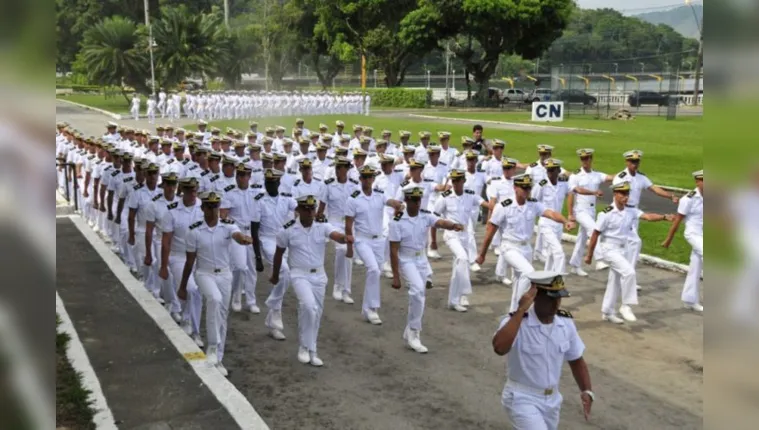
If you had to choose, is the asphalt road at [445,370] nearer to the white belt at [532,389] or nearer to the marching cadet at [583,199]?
the marching cadet at [583,199]

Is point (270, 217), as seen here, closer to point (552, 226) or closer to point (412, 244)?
point (412, 244)

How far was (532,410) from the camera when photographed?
5078mm

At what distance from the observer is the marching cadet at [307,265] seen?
8391 millimetres

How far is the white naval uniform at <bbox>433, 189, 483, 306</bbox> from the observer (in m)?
10.5

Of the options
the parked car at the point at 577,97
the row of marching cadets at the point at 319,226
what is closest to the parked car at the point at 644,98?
the parked car at the point at 577,97

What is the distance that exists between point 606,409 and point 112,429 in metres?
4.55

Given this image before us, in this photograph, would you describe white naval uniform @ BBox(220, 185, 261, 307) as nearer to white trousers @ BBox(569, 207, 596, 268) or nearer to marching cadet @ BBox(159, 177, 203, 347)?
marching cadet @ BBox(159, 177, 203, 347)

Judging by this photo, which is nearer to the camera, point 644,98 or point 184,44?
point 184,44

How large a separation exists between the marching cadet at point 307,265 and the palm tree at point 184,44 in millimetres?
40485

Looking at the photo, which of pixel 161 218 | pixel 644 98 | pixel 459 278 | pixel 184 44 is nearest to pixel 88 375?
pixel 161 218

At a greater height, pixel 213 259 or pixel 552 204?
pixel 552 204

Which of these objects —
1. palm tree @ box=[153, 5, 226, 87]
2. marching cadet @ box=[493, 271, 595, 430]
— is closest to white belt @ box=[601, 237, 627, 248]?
marching cadet @ box=[493, 271, 595, 430]

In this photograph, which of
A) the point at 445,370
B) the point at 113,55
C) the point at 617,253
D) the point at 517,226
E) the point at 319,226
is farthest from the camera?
the point at 113,55

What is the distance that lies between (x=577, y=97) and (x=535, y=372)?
54152 mm
